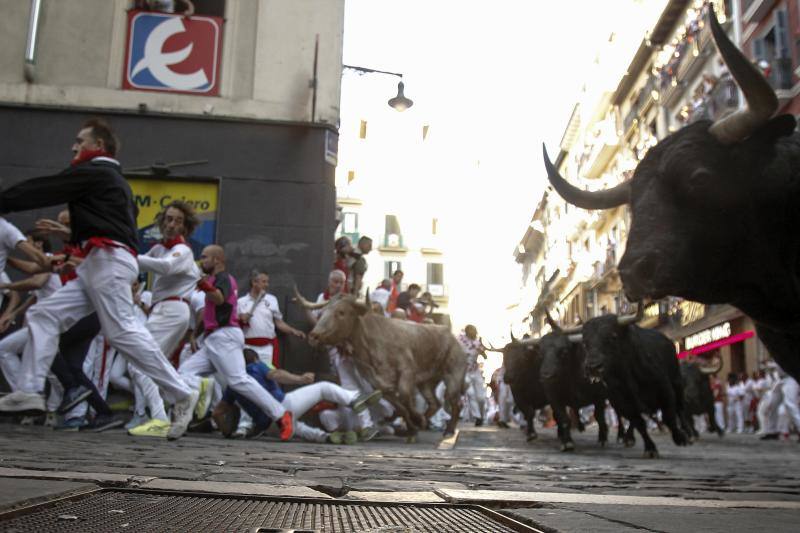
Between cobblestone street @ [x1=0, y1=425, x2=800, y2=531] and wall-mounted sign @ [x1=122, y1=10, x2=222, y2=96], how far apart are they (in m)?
7.50

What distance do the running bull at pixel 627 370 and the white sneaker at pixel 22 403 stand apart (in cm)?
552

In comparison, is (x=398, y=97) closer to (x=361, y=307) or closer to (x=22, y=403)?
(x=361, y=307)

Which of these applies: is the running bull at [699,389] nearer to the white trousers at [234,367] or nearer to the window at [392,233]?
the white trousers at [234,367]

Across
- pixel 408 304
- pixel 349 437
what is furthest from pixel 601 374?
pixel 408 304

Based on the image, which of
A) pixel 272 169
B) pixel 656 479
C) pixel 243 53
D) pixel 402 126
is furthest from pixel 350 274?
pixel 402 126

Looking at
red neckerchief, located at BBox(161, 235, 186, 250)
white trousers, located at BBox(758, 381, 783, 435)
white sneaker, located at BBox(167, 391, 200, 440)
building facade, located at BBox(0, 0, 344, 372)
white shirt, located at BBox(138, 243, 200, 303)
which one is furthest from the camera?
white trousers, located at BBox(758, 381, 783, 435)

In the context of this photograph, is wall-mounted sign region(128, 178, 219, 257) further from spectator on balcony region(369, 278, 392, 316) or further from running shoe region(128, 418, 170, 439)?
running shoe region(128, 418, 170, 439)

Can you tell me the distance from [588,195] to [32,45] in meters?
9.65

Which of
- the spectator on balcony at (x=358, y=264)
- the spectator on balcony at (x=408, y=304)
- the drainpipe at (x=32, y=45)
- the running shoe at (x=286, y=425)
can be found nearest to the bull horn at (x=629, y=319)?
the running shoe at (x=286, y=425)

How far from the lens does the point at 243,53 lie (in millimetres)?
12555

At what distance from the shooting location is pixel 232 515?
240 cm

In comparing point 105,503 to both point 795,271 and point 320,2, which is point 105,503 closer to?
point 795,271

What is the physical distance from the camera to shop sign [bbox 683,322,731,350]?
29.7m

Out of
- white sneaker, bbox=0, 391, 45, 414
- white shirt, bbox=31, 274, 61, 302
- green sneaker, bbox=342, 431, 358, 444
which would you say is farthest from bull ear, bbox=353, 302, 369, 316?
white sneaker, bbox=0, 391, 45, 414
